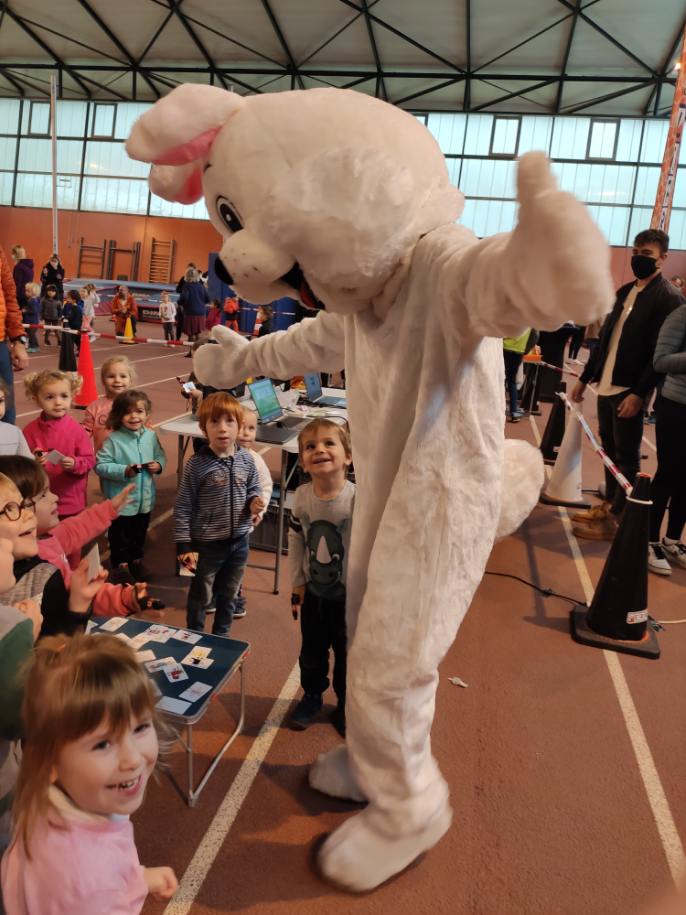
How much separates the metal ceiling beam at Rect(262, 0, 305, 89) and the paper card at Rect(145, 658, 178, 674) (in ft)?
64.8

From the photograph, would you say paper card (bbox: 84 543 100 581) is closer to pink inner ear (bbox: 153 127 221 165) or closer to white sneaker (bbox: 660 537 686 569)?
pink inner ear (bbox: 153 127 221 165)

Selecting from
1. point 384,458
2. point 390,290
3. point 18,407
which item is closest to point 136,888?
point 384,458

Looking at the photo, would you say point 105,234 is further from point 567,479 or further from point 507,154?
point 567,479

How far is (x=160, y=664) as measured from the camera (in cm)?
251

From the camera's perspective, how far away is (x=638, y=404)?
479 cm

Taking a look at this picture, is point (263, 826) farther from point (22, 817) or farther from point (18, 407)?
point (18, 407)

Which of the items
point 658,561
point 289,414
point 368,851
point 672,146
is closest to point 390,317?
point 368,851

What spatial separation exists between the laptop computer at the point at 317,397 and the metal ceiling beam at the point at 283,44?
16455 mm

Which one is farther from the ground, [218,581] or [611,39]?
[611,39]

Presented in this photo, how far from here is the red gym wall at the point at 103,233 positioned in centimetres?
2505

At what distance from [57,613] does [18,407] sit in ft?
21.7

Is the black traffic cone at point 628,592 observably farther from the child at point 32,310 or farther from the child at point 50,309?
the child at point 50,309

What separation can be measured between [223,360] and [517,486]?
1.10 meters

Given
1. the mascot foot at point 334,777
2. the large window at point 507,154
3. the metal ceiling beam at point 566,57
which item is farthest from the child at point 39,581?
the large window at point 507,154
